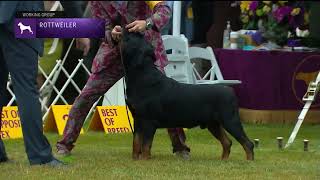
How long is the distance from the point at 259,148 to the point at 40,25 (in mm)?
2245

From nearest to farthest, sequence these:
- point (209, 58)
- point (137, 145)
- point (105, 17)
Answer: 1. point (137, 145)
2. point (105, 17)
3. point (209, 58)

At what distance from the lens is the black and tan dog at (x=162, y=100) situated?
5702mm

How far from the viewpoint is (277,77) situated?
9.10m

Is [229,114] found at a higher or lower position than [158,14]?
lower

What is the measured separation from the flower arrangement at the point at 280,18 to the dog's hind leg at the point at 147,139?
4260 millimetres

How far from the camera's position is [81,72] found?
9891 millimetres

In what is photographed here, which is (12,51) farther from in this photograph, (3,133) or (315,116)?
(315,116)

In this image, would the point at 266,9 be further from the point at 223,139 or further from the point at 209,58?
the point at 223,139

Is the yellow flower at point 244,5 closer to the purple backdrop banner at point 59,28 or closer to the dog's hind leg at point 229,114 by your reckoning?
the purple backdrop banner at point 59,28

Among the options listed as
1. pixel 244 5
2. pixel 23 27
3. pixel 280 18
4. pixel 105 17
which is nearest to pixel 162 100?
pixel 105 17

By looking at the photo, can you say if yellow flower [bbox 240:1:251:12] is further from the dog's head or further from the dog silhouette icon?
the dog silhouette icon

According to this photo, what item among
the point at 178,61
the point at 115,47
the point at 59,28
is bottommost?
the point at 178,61

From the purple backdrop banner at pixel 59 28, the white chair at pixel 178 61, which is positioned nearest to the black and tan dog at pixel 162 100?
the purple backdrop banner at pixel 59 28

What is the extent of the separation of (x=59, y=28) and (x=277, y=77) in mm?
3761
